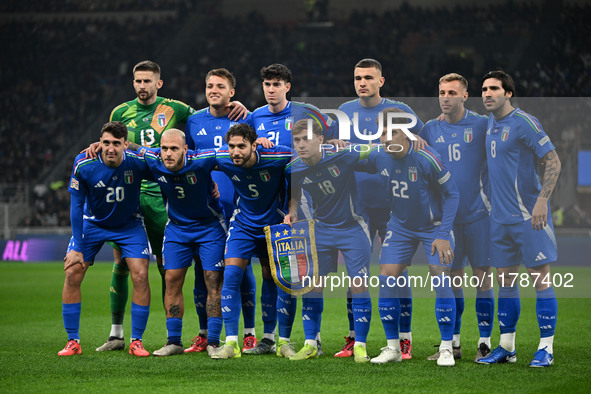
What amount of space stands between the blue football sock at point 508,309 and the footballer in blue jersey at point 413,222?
1.42 feet

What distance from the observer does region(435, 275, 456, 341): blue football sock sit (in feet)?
20.9

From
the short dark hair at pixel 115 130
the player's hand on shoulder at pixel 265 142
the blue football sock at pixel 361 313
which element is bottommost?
the blue football sock at pixel 361 313

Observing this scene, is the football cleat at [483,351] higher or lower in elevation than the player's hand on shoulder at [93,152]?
lower

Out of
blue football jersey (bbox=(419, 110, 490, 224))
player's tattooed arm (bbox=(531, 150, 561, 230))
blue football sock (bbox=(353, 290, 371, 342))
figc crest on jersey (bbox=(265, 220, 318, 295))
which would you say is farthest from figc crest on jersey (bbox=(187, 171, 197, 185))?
player's tattooed arm (bbox=(531, 150, 561, 230))

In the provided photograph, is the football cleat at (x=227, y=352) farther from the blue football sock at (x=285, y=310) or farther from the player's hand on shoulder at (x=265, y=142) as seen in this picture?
the player's hand on shoulder at (x=265, y=142)

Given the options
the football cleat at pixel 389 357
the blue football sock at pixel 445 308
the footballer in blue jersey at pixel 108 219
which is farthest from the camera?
the footballer in blue jersey at pixel 108 219

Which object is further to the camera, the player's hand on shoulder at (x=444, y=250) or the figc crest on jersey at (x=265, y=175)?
the figc crest on jersey at (x=265, y=175)

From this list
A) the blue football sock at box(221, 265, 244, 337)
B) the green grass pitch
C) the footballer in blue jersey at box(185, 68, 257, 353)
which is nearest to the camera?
the green grass pitch

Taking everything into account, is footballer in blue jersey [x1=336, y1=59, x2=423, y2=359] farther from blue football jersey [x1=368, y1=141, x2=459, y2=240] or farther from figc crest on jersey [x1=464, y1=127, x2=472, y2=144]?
figc crest on jersey [x1=464, y1=127, x2=472, y2=144]

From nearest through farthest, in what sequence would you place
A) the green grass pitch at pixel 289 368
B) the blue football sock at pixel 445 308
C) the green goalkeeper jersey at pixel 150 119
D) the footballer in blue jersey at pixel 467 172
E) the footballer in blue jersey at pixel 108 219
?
the green grass pitch at pixel 289 368
the blue football sock at pixel 445 308
the footballer in blue jersey at pixel 467 172
the footballer in blue jersey at pixel 108 219
the green goalkeeper jersey at pixel 150 119

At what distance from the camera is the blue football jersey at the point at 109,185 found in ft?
22.7

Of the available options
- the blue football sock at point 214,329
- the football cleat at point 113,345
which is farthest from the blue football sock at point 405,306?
the football cleat at point 113,345

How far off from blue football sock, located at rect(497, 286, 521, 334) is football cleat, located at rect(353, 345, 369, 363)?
1.14 meters

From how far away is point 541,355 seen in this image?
20.7ft
